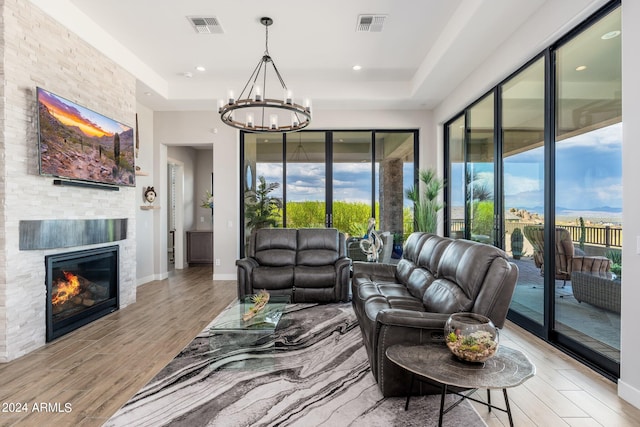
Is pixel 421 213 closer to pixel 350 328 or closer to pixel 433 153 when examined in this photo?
pixel 433 153

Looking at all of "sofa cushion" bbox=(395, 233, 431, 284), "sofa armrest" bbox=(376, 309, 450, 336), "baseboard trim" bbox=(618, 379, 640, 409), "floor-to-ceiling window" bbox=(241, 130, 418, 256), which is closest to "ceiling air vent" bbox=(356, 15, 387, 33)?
"sofa cushion" bbox=(395, 233, 431, 284)

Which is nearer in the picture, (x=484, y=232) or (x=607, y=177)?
(x=607, y=177)

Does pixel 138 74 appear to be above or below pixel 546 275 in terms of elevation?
above

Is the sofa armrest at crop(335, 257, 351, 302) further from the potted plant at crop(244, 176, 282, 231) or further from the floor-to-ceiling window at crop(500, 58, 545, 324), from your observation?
the potted plant at crop(244, 176, 282, 231)

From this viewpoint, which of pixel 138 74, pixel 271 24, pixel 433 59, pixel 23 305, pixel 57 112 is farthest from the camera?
pixel 138 74

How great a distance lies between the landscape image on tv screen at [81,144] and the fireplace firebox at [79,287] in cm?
83

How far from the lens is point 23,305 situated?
3.00 m

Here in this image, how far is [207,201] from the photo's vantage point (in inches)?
331

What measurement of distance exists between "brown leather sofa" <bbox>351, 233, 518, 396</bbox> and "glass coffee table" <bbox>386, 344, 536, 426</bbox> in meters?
0.25

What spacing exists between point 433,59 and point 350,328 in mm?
3440

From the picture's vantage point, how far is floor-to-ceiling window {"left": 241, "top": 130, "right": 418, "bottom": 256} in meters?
6.63

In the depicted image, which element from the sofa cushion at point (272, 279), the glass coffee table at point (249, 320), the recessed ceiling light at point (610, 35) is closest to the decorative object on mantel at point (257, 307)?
the glass coffee table at point (249, 320)

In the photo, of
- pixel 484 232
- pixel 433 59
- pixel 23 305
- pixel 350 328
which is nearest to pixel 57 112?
pixel 23 305

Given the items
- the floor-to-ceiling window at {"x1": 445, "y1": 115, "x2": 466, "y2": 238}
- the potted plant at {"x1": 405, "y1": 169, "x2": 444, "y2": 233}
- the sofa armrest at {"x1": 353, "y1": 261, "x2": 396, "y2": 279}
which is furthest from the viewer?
the potted plant at {"x1": 405, "y1": 169, "x2": 444, "y2": 233}
